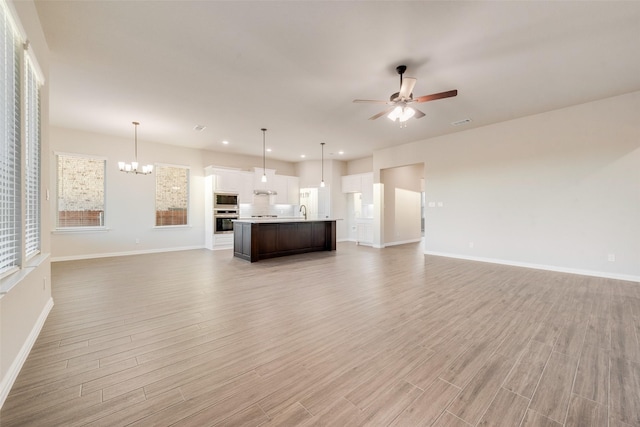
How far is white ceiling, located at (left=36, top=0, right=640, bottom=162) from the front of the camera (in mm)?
2498

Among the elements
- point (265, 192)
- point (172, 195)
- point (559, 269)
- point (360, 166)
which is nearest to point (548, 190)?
point (559, 269)

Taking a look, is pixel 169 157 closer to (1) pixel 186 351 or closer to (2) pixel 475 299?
(1) pixel 186 351

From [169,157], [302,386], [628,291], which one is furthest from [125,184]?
[628,291]

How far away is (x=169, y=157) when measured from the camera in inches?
294

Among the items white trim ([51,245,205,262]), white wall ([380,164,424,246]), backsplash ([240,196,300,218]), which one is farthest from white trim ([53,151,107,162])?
white wall ([380,164,424,246])

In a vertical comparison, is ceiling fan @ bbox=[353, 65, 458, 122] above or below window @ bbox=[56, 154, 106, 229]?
above

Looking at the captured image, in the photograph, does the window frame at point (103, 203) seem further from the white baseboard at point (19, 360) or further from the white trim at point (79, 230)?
the white baseboard at point (19, 360)

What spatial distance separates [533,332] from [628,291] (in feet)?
8.80

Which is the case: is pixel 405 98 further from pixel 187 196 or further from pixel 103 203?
pixel 103 203

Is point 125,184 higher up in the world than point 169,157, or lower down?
lower down

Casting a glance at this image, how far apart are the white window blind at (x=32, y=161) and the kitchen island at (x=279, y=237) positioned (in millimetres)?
3533

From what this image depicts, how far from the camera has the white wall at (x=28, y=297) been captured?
176cm

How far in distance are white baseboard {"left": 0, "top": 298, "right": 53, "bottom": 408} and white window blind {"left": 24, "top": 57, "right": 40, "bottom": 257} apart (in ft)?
2.35

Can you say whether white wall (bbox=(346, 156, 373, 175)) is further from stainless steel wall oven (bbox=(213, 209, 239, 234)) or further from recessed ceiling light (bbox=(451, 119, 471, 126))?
stainless steel wall oven (bbox=(213, 209, 239, 234))
